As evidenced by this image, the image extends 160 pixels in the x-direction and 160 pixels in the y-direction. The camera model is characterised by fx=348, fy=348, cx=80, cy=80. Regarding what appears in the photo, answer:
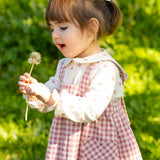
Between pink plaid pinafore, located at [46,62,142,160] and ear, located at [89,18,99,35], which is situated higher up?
ear, located at [89,18,99,35]

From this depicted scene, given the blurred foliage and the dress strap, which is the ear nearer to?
the dress strap

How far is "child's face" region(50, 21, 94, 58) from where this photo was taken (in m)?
1.76

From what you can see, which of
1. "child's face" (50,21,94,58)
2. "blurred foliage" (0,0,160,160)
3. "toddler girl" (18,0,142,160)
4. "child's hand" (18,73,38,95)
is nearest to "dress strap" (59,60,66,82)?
"toddler girl" (18,0,142,160)

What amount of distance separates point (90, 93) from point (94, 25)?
37cm

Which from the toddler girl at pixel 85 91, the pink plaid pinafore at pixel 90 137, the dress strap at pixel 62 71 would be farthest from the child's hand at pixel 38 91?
the dress strap at pixel 62 71

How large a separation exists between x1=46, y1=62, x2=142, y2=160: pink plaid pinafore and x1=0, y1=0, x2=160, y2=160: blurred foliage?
0.75 metres

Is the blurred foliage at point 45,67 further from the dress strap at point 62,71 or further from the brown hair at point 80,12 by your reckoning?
the brown hair at point 80,12

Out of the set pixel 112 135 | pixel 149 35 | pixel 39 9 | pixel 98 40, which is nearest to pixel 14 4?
pixel 39 9

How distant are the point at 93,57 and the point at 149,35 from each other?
2786 millimetres

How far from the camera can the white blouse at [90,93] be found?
1.65 meters

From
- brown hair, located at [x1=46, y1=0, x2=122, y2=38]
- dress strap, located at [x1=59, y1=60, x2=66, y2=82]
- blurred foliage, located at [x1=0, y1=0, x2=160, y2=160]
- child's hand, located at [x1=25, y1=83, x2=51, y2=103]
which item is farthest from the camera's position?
blurred foliage, located at [x1=0, y1=0, x2=160, y2=160]

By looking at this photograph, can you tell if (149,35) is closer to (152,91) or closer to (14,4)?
(152,91)

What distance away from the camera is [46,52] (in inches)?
150

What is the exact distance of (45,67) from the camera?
3645 mm
